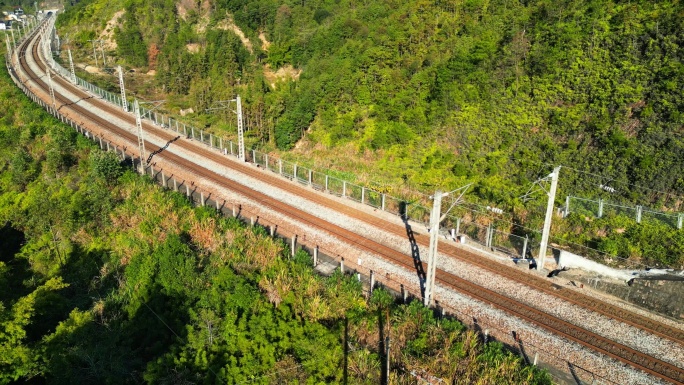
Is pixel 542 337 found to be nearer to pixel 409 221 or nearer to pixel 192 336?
pixel 409 221

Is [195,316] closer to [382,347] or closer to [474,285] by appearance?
[382,347]

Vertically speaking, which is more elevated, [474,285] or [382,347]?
[474,285]

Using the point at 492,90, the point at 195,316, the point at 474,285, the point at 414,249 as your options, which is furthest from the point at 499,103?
the point at 195,316

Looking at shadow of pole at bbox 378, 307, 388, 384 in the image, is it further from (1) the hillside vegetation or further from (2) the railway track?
(1) the hillside vegetation

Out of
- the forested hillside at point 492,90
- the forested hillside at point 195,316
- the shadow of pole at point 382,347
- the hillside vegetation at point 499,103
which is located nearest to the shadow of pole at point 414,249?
the forested hillside at point 195,316

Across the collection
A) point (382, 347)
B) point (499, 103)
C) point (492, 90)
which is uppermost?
point (492, 90)

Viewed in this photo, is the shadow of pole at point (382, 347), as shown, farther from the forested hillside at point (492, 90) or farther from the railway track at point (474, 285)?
the forested hillside at point (492, 90)
